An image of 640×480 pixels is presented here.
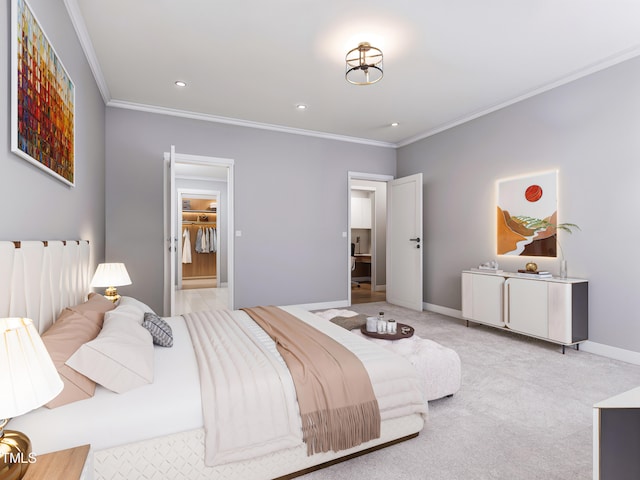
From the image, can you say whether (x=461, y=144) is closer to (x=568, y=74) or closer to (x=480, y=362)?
(x=568, y=74)

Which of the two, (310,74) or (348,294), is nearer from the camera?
(310,74)

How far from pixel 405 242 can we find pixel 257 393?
4439 millimetres

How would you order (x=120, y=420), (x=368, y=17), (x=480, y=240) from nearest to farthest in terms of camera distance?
(x=120, y=420)
(x=368, y=17)
(x=480, y=240)

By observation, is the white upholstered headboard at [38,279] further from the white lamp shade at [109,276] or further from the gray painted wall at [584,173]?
the gray painted wall at [584,173]

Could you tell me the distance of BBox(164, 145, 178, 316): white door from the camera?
3.81 meters

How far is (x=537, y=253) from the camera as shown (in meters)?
3.85

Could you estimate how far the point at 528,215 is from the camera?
393 centimetres

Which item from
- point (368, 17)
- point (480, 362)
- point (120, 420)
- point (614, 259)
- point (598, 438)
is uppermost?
point (368, 17)

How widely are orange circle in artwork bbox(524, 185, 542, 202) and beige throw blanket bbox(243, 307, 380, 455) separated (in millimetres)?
3195

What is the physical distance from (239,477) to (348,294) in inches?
166

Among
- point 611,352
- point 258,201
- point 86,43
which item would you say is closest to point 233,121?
point 258,201

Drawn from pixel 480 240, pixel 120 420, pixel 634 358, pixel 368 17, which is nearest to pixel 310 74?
pixel 368 17

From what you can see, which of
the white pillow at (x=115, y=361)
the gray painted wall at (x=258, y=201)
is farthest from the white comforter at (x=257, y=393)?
the gray painted wall at (x=258, y=201)

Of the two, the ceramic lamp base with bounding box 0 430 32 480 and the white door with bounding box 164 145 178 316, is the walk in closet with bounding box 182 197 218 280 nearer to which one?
the white door with bounding box 164 145 178 316
